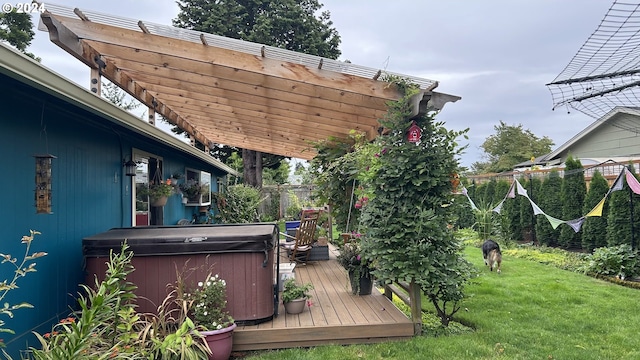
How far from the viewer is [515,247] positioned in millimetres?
8727

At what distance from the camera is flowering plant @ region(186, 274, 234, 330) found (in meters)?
2.92

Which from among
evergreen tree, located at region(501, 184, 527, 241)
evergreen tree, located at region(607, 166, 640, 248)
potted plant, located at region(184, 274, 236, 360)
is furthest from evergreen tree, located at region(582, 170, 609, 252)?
potted plant, located at region(184, 274, 236, 360)

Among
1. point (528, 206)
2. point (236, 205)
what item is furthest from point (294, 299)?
point (528, 206)

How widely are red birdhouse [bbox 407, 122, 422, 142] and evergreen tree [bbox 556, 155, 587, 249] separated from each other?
19.2 feet

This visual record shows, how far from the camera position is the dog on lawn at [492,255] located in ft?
20.1

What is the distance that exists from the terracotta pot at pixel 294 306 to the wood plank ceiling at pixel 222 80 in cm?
196

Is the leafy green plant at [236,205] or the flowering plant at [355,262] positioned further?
the leafy green plant at [236,205]

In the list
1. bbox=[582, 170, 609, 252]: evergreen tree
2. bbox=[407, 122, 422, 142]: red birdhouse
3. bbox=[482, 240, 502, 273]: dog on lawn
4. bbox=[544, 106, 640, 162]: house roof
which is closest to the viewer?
bbox=[407, 122, 422, 142]: red birdhouse

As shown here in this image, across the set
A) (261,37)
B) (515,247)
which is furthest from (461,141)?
(261,37)

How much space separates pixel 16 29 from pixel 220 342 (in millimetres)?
15286

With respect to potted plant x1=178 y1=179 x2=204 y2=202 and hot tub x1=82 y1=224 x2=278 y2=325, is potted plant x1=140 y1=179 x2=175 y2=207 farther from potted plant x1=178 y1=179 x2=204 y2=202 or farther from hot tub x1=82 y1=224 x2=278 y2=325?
hot tub x1=82 y1=224 x2=278 y2=325

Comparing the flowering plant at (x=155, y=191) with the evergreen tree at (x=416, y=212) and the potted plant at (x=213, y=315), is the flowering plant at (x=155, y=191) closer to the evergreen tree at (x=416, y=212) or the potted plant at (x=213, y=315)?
the potted plant at (x=213, y=315)

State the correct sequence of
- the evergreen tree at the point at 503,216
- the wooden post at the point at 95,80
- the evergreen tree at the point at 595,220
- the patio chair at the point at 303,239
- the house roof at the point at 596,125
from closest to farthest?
the wooden post at the point at 95,80, the patio chair at the point at 303,239, the evergreen tree at the point at 595,220, the evergreen tree at the point at 503,216, the house roof at the point at 596,125

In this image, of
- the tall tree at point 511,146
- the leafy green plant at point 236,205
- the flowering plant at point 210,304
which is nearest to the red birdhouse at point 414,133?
the flowering plant at point 210,304
